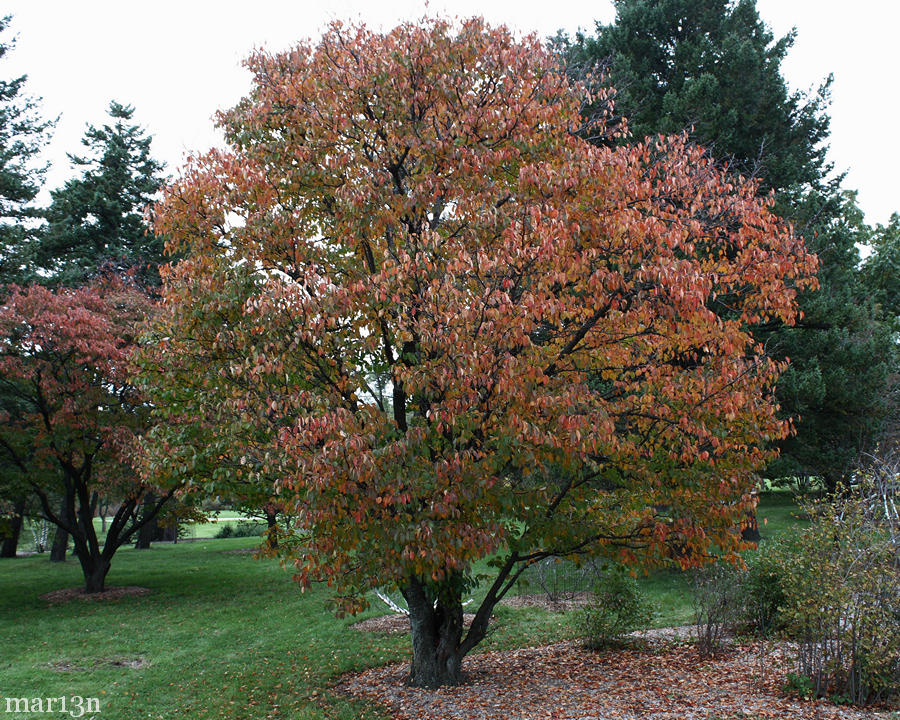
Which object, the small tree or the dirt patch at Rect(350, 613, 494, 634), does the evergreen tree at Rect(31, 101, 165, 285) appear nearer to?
the small tree

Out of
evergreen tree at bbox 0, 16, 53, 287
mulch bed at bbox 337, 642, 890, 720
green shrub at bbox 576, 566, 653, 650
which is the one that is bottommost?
mulch bed at bbox 337, 642, 890, 720

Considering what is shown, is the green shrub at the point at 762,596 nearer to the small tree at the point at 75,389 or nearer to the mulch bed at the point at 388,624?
the mulch bed at the point at 388,624

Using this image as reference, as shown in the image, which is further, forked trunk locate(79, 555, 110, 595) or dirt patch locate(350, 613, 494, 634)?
forked trunk locate(79, 555, 110, 595)

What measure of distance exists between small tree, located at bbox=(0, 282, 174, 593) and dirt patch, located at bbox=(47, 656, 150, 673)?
409cm

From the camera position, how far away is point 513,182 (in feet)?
23.7

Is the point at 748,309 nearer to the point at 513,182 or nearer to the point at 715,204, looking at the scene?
the point at 715,204

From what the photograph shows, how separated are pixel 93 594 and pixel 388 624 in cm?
870

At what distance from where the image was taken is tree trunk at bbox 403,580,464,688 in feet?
25.6

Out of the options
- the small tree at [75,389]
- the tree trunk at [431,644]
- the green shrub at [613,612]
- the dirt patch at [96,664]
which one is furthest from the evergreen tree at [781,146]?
the dirt patch at [96,664]

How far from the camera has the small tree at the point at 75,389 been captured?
1363 cm

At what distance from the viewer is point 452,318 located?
5.34m

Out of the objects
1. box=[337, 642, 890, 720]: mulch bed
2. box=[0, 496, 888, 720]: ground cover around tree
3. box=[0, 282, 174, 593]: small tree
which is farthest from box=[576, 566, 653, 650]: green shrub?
box=[0, 282, 174, 593]: small tree

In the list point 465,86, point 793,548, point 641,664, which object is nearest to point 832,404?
A: point 793,548

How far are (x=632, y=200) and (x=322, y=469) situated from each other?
13.0 feet
